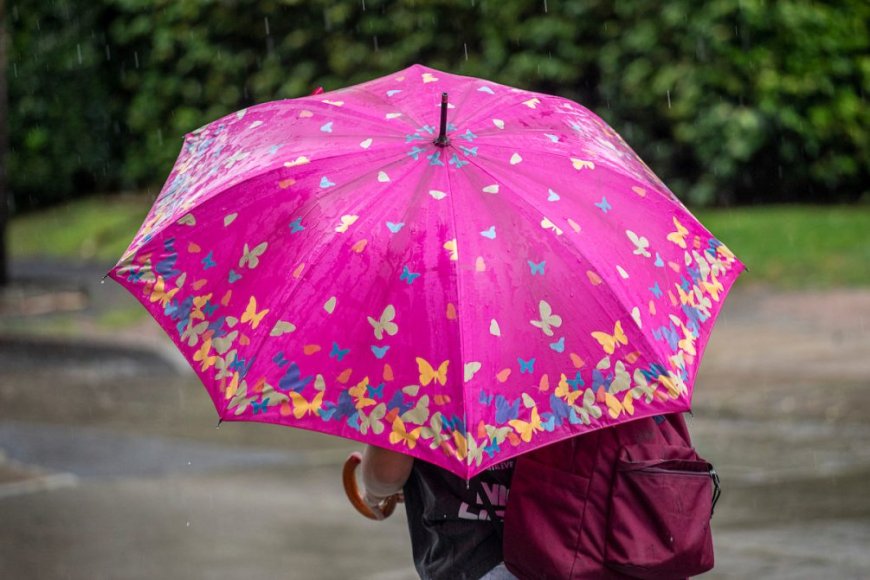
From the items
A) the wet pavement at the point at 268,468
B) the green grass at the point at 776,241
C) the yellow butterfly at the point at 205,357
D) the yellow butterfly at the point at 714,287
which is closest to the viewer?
the yellow butterfly at the point at 205,357

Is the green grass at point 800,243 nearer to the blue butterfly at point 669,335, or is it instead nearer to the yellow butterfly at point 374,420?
the blue butterfly at point 669,335

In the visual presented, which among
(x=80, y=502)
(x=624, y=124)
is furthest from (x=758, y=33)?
(x=80, y=502)

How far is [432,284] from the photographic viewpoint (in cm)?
268

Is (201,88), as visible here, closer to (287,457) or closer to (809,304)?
(809,304)

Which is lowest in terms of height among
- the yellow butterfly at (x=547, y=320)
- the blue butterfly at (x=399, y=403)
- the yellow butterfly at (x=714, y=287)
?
the blue butterfly at (x=399, y=403)

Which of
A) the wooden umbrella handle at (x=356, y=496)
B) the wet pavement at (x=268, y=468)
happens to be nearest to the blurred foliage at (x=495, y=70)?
the wet pavement at (x=268, y=468)

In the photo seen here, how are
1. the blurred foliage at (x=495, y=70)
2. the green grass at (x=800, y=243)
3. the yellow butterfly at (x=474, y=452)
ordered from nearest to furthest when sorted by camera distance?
the yellow butterfly at (x=474, y=452) → the green grass at (x=800, y=243) → the blurred foliage at (x=495, y=70)

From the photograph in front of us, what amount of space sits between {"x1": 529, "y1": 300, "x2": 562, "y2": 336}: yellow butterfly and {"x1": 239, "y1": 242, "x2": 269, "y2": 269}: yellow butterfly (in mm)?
527

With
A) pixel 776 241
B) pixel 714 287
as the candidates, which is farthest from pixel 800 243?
pixel 714 287

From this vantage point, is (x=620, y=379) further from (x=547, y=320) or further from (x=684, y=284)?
(x=684, y=284)

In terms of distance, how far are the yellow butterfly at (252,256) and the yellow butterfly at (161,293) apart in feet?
0.52

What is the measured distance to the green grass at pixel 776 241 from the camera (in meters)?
12.9

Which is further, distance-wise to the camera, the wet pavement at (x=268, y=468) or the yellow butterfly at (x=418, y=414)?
the wet pavement at (x=268, y=468)

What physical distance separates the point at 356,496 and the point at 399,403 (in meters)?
0.47
